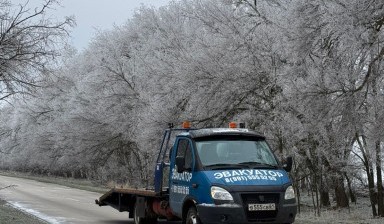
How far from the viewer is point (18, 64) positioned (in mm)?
12227

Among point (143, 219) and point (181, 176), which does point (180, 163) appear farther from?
point (143, 219)

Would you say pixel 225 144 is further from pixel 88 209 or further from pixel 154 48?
pixel 154 48

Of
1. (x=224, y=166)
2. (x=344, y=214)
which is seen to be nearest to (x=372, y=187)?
(x=344, y=214)

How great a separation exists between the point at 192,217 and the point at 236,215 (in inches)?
46.3

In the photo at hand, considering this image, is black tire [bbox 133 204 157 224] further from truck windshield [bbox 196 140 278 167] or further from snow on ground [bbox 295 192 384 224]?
snow on ground [bbox 295 192 384 224]

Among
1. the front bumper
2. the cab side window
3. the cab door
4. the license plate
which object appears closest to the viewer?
the front bumper

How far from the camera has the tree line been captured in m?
14.2

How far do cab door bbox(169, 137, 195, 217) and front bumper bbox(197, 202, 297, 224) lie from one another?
85 centimetres

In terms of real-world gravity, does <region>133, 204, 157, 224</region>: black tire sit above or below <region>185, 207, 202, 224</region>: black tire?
below

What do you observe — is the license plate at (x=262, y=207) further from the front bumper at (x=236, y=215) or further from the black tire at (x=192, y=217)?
the black tire at (x=192, y=217)

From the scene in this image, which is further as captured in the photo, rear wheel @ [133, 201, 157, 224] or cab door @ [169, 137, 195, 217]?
rear wheel @ [133, 201, 157, 224]

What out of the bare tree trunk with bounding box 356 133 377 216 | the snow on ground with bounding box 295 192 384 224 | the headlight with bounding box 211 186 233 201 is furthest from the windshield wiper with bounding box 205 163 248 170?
the bare tree trunk with bounding box 356 133 377 216

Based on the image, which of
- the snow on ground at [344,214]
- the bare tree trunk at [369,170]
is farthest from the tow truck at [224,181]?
the bare tree trunk at [369,170]

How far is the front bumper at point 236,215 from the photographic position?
9.62 metres
